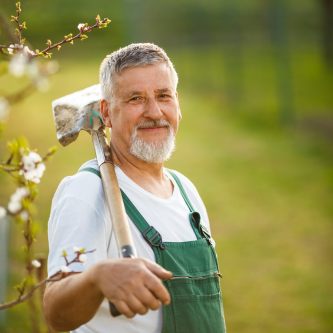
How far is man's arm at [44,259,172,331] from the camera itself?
40.4 inches

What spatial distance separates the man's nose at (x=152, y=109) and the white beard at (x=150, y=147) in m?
0.04

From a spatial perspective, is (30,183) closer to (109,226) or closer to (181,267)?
(109,226)

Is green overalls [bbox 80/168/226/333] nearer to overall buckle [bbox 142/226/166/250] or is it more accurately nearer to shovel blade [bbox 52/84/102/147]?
overall buckle [bbox 142/226/166/250]

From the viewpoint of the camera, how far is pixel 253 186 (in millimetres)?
7820

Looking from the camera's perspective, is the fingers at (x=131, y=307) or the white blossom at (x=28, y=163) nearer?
the fingers at (x=131, y=307)

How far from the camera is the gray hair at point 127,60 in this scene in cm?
168

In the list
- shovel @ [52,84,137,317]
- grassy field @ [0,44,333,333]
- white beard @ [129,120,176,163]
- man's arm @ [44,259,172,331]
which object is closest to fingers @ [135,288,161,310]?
man's arm @ [44,259,172,331]

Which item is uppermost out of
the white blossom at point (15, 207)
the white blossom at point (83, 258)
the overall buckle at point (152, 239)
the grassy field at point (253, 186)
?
the grassy field at point (253, 186)

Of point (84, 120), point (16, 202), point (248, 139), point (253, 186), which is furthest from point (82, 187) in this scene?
point (248, 139)

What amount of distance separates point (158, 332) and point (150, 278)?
543 mm

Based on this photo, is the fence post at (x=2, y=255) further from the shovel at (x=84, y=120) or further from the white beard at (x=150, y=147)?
the white beard at (x=150, y=147)

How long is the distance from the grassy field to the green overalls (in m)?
0.39

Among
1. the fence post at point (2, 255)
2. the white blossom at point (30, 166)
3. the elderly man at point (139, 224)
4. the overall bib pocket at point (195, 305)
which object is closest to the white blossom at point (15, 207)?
the white blossom at point (30, 166)

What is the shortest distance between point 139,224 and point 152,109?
46cm
